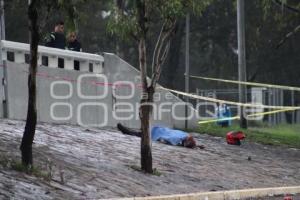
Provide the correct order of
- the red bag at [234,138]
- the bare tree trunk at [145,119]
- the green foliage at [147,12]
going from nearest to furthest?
the green foliage at [147,12]
the bare tree trunk at [145,119]
the red bag at [234,138]

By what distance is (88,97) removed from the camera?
1589 cm

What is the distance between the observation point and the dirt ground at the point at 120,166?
8.88 metres

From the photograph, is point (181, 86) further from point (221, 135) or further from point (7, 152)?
point (7, 152)

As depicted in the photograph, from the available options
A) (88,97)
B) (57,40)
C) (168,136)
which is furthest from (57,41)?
(168,136)

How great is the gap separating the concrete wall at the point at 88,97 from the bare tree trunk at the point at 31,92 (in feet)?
15.8

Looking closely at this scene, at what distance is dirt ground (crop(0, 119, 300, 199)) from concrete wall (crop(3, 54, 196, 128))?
22.8 inches

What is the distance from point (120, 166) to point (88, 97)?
16.3 ft

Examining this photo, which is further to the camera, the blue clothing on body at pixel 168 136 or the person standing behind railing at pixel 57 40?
the person standing behind railing at pixel 57 40

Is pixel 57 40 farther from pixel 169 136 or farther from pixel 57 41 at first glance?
pixel 169 136

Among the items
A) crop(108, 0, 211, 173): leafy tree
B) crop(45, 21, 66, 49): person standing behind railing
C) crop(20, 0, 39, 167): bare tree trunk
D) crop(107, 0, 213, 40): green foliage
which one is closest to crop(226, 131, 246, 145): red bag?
crop(45, 21, 66, 49): person standing behind railing

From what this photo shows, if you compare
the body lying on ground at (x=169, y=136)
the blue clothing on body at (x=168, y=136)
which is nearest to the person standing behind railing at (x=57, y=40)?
the body lying on ground at (x=169, y=136)

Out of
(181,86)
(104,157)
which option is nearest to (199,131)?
(104,157)

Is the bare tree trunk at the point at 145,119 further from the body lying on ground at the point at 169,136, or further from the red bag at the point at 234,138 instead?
the red bag at the point at 234,138

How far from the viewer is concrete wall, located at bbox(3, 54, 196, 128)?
14.1 metres
